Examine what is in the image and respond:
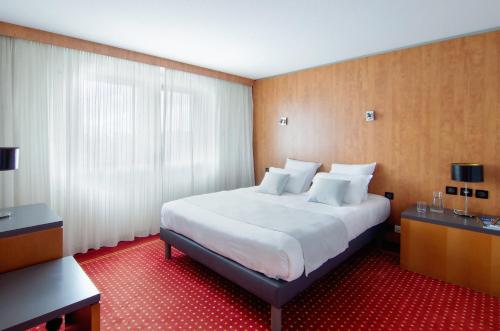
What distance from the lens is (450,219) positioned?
8.64 feet

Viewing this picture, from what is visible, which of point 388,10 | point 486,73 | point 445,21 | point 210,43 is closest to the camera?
point 388,10

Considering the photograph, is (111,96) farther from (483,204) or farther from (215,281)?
(483,204)

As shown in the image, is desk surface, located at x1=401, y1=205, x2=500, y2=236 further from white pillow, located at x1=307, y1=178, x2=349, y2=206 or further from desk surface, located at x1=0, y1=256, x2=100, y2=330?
desk surface, located at x1=0, y1=256, x2=100, y2=330

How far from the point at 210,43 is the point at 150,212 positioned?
2.41 m

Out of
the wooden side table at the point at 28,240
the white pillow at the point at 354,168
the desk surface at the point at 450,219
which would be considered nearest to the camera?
the wooden side table at the point at 28,240

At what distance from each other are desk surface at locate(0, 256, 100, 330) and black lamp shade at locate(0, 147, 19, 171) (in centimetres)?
80

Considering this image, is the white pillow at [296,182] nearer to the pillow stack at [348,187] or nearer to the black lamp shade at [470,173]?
the pillow stack at [348,187]

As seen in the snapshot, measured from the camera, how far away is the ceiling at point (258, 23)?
2.28m

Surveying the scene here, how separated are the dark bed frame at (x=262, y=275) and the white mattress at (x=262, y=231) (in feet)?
0.16

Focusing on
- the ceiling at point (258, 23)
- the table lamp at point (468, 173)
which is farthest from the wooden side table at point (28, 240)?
the table lamp at point (468, 173)

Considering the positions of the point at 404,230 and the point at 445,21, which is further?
the point at 404,230

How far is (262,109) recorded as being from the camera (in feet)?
16.4

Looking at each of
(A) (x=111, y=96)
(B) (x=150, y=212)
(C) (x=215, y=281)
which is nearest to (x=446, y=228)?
(C) (x=215, y=281)

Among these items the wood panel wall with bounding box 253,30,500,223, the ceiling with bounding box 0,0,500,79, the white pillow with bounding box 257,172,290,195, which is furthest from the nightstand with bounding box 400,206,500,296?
the ceiling with bounding box 0,0,500,79
